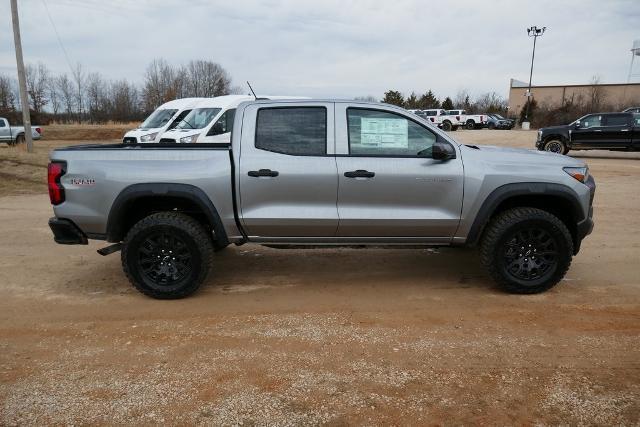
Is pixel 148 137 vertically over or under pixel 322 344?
over

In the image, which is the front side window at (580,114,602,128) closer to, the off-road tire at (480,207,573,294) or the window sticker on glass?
the off-road tire at (480,207,573,294)

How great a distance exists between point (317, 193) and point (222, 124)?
10.3 meters

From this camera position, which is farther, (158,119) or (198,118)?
(158,119)

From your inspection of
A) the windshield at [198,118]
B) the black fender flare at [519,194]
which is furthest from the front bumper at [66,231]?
the windshield at [198,118]

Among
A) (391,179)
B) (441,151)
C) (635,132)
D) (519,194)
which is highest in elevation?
(441,151)

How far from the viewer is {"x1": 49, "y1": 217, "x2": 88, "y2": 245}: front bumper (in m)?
4.48

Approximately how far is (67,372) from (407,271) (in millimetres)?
3442

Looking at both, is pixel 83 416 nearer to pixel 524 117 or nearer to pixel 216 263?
pixel 216 263

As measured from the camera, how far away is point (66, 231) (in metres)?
4.51

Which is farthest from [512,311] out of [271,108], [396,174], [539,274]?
[271,108]

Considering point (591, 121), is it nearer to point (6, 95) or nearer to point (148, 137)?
point (148, 137)

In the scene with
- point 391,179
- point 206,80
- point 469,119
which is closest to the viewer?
point 391,179

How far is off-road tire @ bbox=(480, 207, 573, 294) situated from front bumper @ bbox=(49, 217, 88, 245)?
3.79m

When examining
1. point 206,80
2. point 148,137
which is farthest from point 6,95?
point 148,137
